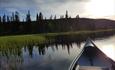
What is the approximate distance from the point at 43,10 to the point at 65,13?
1155 mm

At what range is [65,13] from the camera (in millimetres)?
12914

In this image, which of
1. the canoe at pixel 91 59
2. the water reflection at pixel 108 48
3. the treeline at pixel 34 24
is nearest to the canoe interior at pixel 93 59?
the canoe at pixel 91 59

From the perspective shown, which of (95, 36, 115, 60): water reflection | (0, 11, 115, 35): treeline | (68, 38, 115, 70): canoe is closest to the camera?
(68, 38, 115, 70): canoe

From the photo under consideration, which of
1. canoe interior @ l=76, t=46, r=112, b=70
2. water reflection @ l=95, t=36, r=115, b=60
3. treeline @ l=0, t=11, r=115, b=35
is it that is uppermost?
treeline @ l=0, t=11, r=115, b=35

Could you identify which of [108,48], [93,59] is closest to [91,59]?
[93,59]

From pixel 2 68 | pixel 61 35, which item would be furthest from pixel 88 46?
pixel 61 35

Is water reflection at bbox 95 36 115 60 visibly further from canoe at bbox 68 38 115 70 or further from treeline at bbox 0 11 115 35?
treeline at bbox 0 11 115 35

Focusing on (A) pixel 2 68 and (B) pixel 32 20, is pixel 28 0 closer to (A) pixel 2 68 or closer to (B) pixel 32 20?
(B) pixel 32 20

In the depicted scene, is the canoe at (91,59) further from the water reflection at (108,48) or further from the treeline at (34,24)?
the treeline at (34,24)

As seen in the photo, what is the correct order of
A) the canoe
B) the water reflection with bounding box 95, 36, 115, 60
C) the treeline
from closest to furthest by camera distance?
the canoe, the water reflection with bounding box 95, 36, 115, 60, the treeline

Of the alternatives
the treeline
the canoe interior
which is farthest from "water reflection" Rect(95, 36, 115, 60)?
the treeline

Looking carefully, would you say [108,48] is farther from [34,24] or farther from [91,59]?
[34,24]

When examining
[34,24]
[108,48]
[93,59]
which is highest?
[34,24]

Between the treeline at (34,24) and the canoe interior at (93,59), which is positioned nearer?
the canoe interior at (93,59)
